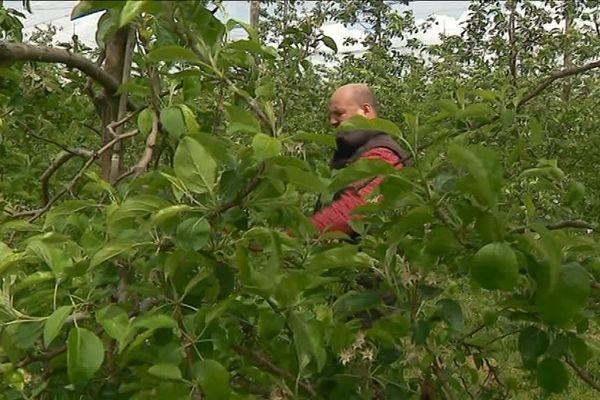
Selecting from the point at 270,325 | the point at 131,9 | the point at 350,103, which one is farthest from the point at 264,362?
the point at 350,103

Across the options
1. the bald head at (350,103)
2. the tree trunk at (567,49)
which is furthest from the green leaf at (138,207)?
the tree trunk at (567,49)

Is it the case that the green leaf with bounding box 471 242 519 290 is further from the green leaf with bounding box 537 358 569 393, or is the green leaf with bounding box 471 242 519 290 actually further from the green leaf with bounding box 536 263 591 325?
the green leaf with bounding box 537 358 569 393

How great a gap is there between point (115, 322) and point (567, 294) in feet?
1.97

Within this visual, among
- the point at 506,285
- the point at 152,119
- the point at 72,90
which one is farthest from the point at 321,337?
the point at 72,90

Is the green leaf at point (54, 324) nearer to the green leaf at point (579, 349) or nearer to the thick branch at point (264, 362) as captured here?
the thick branch at point (264, 362)

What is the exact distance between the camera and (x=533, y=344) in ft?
4.33

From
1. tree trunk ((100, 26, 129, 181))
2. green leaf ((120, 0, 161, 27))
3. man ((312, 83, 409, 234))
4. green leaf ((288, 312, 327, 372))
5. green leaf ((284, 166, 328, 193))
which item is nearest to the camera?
green leaf ((120, 0, 161, 27))

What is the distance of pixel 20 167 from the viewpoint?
2.84 meters

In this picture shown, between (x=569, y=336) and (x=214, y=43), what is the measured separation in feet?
2.27

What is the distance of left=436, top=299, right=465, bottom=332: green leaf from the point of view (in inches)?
54.7

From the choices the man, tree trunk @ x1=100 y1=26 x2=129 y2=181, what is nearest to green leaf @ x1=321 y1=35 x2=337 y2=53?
the man

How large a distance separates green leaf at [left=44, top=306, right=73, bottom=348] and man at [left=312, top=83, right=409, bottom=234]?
73cm

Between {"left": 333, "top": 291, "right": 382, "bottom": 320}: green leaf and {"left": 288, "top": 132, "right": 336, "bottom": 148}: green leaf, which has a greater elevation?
{"left": 288, "top": 132, "right": 336, "bottom": 148}: green leaf

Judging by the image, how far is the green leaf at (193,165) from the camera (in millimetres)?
1168
